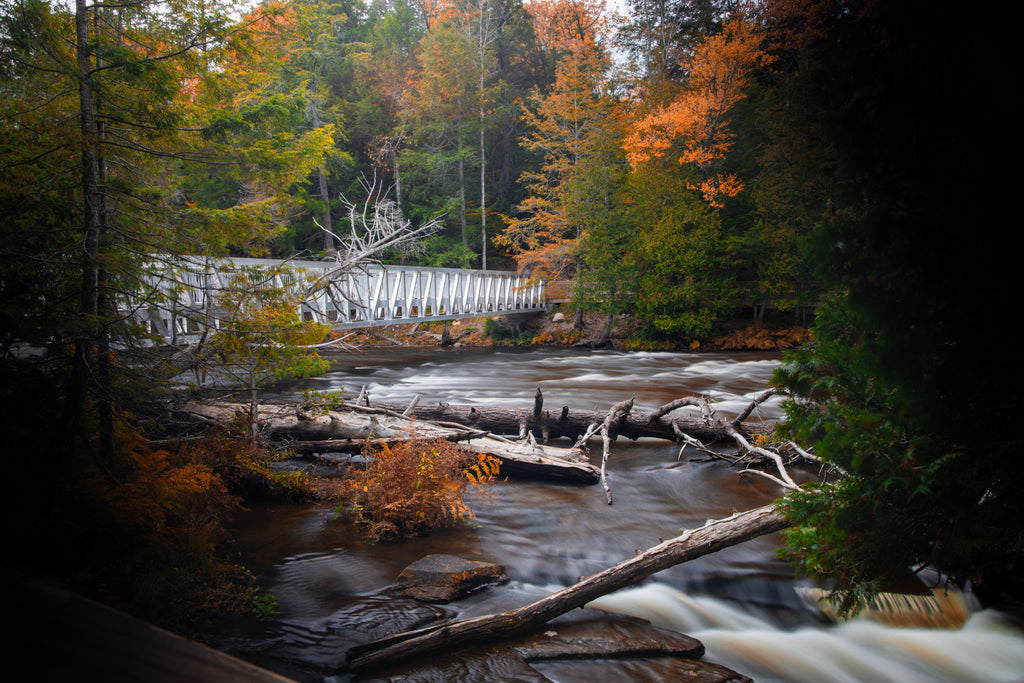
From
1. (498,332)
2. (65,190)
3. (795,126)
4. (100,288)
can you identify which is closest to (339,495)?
(100,288)

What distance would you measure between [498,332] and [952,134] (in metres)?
23.0

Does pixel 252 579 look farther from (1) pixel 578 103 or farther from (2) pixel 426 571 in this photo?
(1) pixel 578 103

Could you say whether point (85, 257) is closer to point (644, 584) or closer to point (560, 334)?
point (644, 584)

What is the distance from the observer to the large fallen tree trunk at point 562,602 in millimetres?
3217

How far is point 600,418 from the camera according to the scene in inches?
314

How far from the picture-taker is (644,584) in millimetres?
4395

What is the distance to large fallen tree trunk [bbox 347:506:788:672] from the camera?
3217mm

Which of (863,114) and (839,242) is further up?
(863,114)

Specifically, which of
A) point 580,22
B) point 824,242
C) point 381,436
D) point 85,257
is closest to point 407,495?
point 381,436

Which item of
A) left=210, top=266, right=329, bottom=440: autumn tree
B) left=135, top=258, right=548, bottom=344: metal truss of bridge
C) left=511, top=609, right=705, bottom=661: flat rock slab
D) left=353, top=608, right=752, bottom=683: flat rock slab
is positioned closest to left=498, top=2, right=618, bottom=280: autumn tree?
left=135, top=258, right=548, bottom=344: metal truss of bridge

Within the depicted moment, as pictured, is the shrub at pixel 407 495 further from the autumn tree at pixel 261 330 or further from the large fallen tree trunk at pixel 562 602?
the large fallen tree trunk at pixel 562 602

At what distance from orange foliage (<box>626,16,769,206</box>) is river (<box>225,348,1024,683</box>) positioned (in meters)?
14.9

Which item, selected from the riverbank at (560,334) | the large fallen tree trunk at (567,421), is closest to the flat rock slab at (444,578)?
the large fallen tree trunk at (567,421)

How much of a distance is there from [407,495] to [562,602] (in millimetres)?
2009
